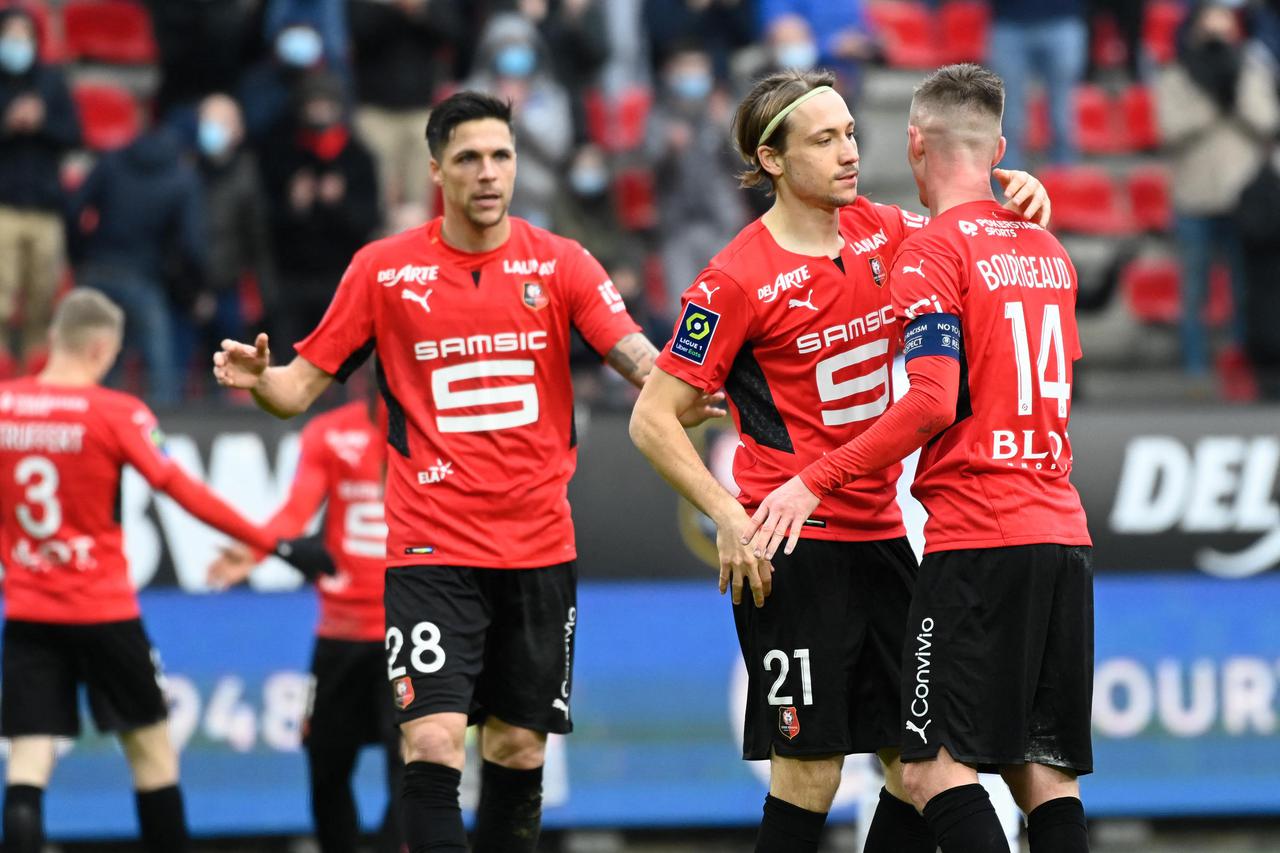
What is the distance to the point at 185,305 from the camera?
11.9m

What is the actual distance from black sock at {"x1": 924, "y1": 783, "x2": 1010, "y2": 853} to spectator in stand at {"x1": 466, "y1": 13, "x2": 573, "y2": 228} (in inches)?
304

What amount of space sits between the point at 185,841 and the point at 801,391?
4.01m

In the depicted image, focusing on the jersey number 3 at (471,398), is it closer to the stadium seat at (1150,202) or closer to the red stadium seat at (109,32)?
the red stadium seat at (109,32)

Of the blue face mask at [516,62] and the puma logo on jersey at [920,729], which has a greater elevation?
the blue face mask at [516,62]

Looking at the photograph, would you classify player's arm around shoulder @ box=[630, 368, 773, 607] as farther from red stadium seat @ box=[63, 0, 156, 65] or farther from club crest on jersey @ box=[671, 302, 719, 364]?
red stadium seat @ box=[63, 0, 156, 65]

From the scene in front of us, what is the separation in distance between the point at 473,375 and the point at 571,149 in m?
7.08

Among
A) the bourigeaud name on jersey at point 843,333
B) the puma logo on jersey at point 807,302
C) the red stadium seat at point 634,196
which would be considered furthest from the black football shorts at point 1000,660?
the red stadium seat at point 634,196

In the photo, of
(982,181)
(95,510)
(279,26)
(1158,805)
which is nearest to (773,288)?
(982,181)

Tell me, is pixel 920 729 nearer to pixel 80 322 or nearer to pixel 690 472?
pixel 690 472

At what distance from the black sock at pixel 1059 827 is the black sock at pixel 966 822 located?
0.16 m

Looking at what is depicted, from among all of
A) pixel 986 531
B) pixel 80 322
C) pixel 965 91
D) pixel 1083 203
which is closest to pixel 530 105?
pixel 1083 203


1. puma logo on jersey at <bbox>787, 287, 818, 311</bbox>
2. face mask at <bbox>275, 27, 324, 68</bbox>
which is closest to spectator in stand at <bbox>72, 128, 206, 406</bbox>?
face mask at <bbox>275, 27, 324, 68</bbox>

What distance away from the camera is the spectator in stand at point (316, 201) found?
38.2 ft

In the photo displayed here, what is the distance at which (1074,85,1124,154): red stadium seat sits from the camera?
1538 cm
